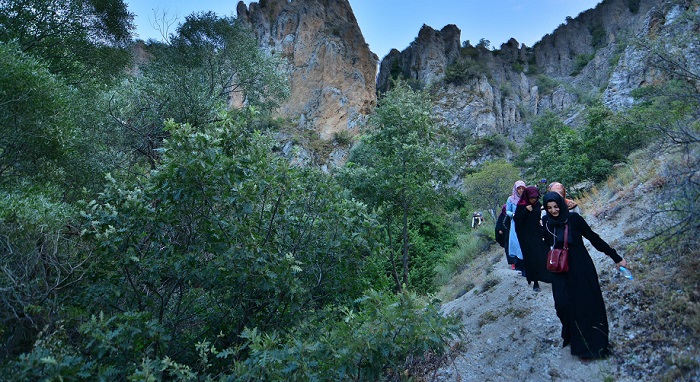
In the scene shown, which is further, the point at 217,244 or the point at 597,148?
the point at 597,148

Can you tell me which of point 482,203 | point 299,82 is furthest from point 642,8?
point 482,203

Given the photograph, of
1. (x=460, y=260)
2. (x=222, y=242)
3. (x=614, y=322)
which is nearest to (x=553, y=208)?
(x=614, y=322)

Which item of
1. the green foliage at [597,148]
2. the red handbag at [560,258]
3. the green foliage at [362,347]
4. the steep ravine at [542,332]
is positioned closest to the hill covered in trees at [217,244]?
the green foliage at [362,347]

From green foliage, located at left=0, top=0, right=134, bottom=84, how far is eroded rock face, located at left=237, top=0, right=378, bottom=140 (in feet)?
127

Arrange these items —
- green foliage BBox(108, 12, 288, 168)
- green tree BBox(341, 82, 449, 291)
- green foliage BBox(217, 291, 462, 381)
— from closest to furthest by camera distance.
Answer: green foliage BBox(217, 291, 462, 381), green tree BBox(341, 82, 449, 291), green foliage BBox(108, 12, 288, 168)

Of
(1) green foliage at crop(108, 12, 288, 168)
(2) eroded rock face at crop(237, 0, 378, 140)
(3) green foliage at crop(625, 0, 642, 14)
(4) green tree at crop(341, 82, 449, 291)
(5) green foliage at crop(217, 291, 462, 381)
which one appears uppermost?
(3) green foliage at crop(625, 0, 642, 14)

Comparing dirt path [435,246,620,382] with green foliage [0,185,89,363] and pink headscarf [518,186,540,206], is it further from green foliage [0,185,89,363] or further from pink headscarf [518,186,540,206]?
green foliage [0,185,89,363]

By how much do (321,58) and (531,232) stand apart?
50.9m

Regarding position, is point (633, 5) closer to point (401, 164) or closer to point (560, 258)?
point (401, 164)

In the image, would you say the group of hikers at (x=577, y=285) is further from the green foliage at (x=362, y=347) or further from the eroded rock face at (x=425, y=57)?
the eroded rock face at (x=425, y=57)

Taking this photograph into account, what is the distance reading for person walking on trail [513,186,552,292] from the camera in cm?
580

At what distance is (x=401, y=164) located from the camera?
27.8 feet

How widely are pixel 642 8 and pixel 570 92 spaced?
1786cm

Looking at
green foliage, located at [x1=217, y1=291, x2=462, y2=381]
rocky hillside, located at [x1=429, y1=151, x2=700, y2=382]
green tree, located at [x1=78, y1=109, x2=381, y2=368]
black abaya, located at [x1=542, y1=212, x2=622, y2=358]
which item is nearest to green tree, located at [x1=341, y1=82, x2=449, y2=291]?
rocky hillside, located at [x1=429, y1=151, x2=700, y2=382]
